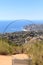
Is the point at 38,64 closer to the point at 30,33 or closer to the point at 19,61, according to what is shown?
the point at 19,61

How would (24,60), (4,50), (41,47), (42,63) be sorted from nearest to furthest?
(24,60) < (42,63) < (41,47) < (4,50)

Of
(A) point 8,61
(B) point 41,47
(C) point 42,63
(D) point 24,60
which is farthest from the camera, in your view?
(B) point 41,47

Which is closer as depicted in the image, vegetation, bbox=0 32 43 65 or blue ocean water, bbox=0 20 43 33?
vegetation, bbox=0 32 43 65

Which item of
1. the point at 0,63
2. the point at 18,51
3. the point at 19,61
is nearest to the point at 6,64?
the point at 0,63

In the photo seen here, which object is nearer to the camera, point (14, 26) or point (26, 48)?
point (26, 48)

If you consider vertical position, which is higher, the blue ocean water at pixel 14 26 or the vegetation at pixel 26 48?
the blue ocean water at pixel 14 26

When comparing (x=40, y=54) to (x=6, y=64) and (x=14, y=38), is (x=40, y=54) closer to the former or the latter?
(x=6, y=64)

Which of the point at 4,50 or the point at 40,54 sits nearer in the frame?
the point at 40,54

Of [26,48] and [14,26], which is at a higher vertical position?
[14,26]

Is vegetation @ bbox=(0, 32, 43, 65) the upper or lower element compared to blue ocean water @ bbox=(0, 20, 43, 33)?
lower

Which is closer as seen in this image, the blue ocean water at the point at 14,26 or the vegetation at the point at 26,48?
the vegetation at the point at 26,48
